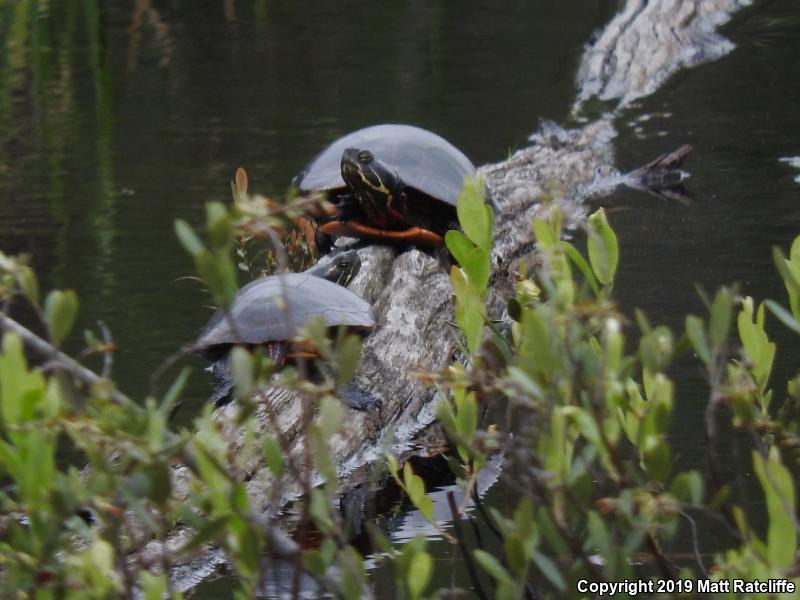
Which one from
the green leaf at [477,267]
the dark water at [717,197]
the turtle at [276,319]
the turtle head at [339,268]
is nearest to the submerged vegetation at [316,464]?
the green leaf at [477,267]

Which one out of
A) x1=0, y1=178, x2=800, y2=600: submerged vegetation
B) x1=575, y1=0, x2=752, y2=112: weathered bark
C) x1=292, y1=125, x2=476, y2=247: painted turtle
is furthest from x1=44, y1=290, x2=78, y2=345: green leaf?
x1=575, y1=0, x2=752, y2=112: weathered bark

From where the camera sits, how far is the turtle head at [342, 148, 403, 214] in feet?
14.7

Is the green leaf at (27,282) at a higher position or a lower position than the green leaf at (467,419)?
higher

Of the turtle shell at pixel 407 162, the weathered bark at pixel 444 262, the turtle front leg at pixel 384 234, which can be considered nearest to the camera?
the weathered bark at pixel 444 262

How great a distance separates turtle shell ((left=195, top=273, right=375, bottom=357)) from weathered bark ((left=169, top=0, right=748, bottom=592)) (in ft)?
0.53

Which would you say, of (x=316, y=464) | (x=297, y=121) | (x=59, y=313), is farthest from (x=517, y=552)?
(x=297, y=121)

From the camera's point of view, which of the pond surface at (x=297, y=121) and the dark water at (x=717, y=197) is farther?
the pond surface at (x=297, y=121)

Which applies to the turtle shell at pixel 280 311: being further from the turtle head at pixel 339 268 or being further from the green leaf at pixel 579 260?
the green leaf at pixel 579 260

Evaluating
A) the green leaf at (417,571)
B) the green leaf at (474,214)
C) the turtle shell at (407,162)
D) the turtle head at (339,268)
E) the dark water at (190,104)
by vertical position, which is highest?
the green leaf at (474,214)

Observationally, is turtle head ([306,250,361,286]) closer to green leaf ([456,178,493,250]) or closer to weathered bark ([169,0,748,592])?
weathered bark ([169,0,748,592])

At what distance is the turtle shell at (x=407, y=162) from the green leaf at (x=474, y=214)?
9.02 ft

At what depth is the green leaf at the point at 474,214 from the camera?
1.90 m

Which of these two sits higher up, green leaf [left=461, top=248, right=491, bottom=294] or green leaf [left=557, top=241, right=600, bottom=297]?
green leaf [left=557, top=241, right=600, bottom=297]

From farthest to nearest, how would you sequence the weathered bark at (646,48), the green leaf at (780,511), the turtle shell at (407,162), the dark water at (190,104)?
the weathered bark at (646,48) → the dark water at (190,104) → the turtle shell at (407,162) → the green leaf at (780,511)
